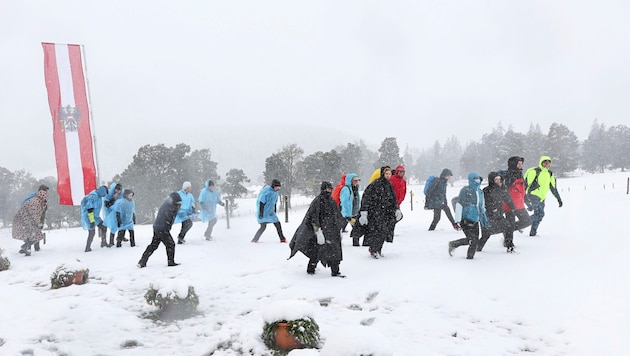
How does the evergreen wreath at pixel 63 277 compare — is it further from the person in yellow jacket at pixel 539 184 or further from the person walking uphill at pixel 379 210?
the person in yellow jacket at pixel 539 184

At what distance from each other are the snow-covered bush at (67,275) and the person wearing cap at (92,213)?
4265mm

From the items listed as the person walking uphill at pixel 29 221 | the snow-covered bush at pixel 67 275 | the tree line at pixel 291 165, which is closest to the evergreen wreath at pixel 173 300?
the snow-covered bush at pixel 67 275

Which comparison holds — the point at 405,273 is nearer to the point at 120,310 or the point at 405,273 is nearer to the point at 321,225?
the point at 321,225

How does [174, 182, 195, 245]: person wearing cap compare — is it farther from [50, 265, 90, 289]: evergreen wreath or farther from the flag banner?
the flag banner

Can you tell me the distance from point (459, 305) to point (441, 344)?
51.4 inches

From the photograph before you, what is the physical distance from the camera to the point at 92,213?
1096 cm

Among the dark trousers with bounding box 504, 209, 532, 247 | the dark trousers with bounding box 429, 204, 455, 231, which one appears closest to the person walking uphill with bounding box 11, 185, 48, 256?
the dark trousers with bounding box 429, 204, 455, 231

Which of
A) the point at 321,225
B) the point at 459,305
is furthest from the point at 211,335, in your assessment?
the point at 459,305

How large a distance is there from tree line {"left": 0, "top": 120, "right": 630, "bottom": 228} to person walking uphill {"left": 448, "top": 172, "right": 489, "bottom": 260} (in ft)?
151

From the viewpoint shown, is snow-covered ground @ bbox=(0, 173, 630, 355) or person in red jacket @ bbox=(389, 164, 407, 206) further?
person in red jacket @ bbox=(389, 164, 407, 206)

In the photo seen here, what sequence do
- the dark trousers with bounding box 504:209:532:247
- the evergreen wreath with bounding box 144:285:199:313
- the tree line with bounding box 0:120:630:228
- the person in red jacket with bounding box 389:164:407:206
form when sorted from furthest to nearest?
the tree line with bounding box 0:120:630:228, the person in red jacket with bounding box 389:164:407:206, the dark trousers with bounding box 504:209:532:247, the evergreen wreath with bounding box 144:285:199:313

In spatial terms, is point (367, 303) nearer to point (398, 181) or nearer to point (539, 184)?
point (398, 181)

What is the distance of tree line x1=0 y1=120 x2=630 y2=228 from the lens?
49.8m

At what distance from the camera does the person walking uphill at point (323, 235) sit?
7070 mm
